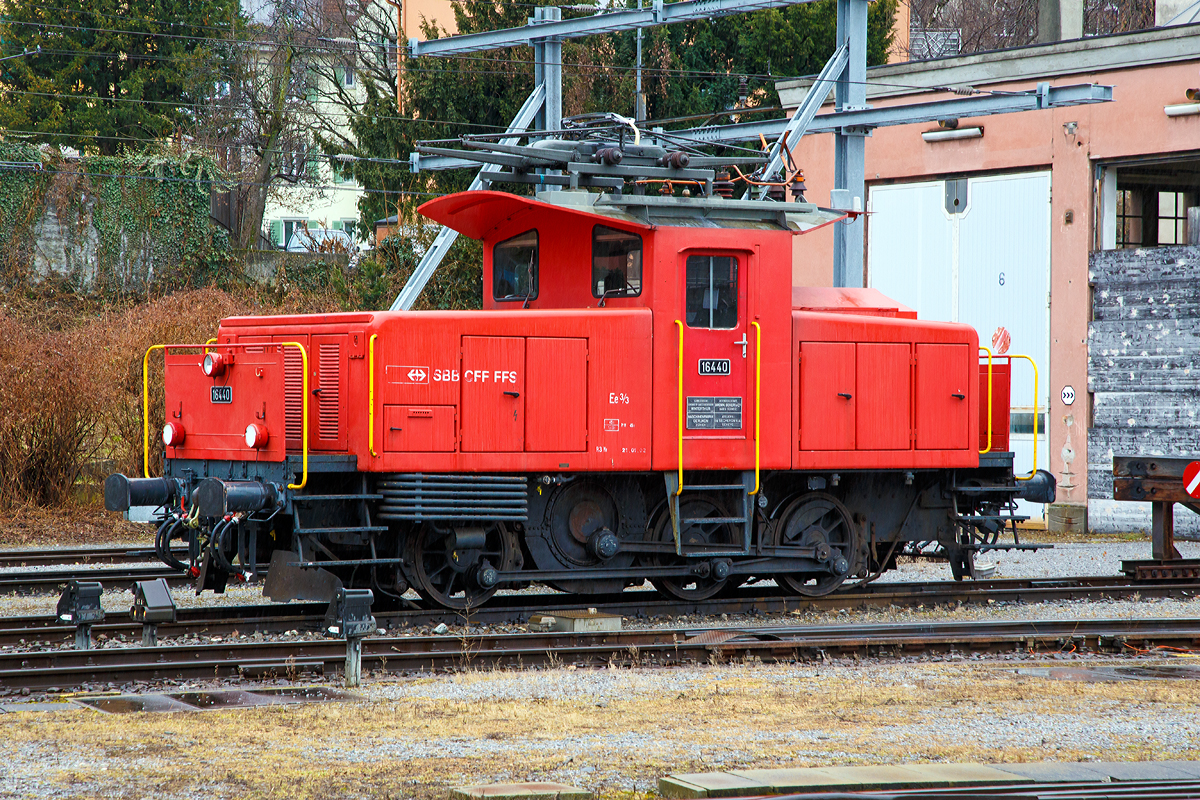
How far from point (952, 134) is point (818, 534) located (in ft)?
42.2

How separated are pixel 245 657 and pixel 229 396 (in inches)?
106

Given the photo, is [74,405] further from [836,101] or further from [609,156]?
[836,101]

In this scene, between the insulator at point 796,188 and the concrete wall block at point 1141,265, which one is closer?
the insulator at point 796,188

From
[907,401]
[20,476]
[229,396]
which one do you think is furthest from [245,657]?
[20,476]

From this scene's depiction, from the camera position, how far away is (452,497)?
10.6 metres

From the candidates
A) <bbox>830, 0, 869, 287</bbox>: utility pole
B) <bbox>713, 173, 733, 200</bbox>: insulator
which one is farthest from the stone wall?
<bbox>713, 173, 733, 200</bbox>: insulator

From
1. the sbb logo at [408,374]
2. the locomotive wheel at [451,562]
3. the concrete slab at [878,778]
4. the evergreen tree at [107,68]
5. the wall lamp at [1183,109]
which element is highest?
the evergreen tree at [107,68]

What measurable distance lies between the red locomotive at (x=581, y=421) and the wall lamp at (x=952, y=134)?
36.6 ft

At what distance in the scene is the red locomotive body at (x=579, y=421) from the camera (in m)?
10.6

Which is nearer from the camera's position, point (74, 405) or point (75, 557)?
point (75, 557)

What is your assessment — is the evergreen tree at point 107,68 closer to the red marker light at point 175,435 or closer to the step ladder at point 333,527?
the red marker light at point 175,435

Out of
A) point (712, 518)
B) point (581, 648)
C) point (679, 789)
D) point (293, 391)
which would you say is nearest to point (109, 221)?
point (293, 391)

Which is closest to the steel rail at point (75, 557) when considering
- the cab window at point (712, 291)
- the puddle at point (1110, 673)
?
the cab window at point (712, 291)

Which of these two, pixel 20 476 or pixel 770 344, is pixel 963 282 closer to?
pixel 770 344
